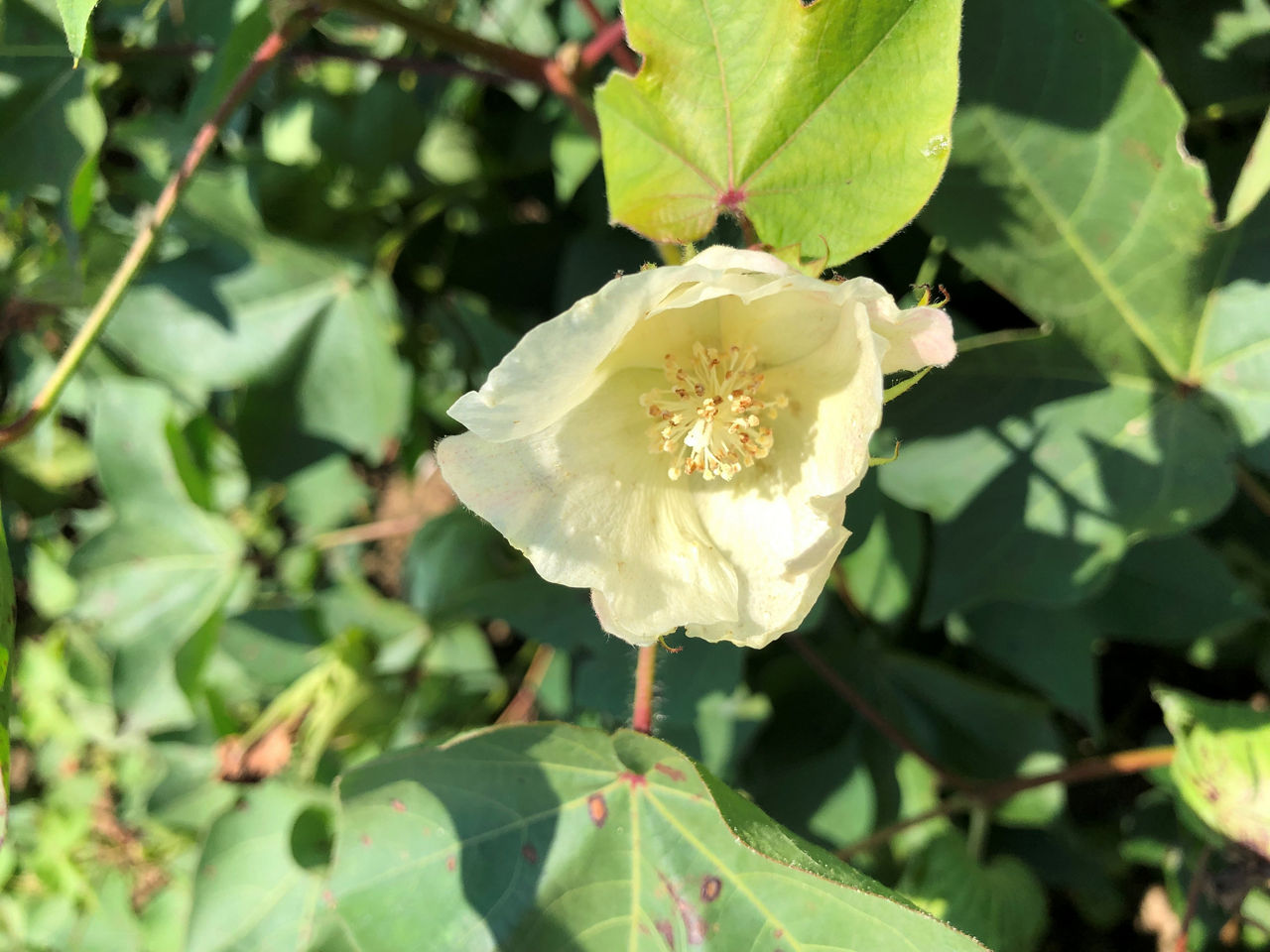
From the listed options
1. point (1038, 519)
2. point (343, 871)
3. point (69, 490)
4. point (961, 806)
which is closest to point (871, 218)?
point (1038, 519)

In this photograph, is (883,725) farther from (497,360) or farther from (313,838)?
(313,838)

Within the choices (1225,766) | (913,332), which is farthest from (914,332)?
(1225,766)

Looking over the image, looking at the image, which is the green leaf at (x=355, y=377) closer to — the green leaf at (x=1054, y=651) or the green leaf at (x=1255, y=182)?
the green leaf at (x=1054, y=651)

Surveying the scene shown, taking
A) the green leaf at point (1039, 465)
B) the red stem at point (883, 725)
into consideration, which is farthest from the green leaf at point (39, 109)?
the red stem at point (883, 725)

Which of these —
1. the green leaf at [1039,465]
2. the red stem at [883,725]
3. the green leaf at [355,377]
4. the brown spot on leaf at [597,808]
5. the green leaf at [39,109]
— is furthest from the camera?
the green leaf at [355,377]

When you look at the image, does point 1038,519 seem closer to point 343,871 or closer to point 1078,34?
point 1078,34

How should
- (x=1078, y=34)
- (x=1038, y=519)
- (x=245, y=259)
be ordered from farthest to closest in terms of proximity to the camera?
(x=245, y=259) → (x=1038, y=519) → (x=1078, y=34)
